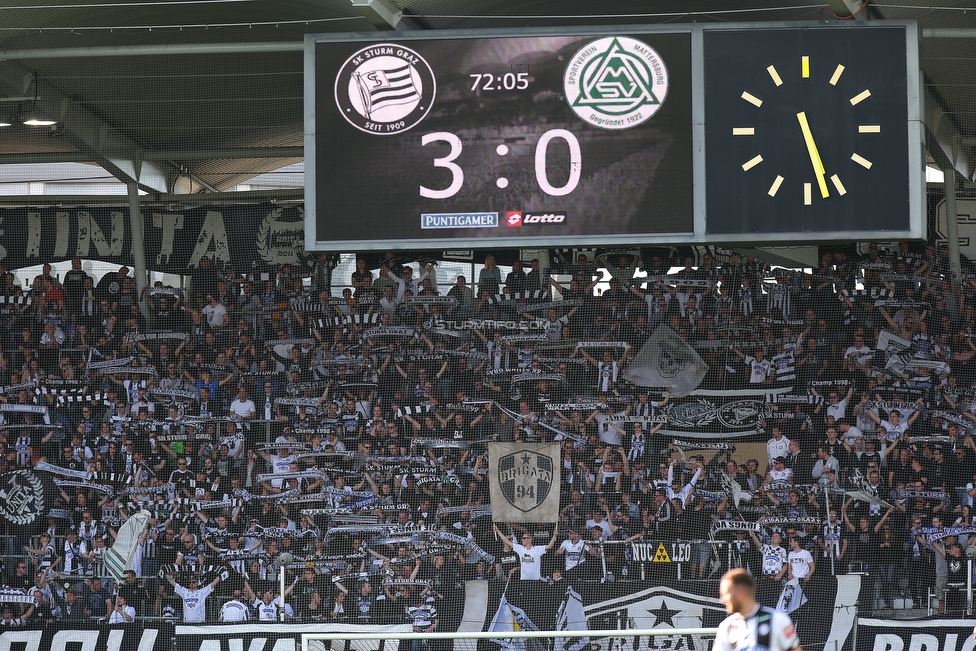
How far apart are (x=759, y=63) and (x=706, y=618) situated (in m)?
5.32

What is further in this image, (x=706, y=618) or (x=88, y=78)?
(x=88, y=78)

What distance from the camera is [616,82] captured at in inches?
340

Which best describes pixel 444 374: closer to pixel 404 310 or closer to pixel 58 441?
pixel 404 310

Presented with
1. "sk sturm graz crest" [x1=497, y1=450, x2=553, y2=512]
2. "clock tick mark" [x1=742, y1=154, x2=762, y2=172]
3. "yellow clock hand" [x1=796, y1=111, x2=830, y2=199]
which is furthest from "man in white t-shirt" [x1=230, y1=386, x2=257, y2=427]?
"yellow clock hand" [x1=796, y1=111, x2=830, y2=199]

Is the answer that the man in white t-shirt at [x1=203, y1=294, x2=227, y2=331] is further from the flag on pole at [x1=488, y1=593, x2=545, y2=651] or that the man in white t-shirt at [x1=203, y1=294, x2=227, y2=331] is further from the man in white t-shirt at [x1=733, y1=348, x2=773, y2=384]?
the man in white t-shirt at [x1=733, y1=348, x2=773, y2=384]

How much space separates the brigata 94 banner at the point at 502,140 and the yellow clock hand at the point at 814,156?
31.3 inches

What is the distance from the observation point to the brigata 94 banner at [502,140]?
849 centimetres

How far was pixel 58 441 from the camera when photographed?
563 inches

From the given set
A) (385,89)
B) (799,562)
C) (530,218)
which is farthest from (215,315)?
(799,562)

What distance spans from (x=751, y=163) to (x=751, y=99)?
49 cm

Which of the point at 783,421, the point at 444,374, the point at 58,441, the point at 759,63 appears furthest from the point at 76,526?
the point at 759,63

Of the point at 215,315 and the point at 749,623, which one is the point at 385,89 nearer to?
the point at 749,623

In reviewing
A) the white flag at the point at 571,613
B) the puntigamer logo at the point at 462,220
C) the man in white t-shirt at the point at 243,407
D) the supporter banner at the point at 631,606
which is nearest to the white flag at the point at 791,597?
the supporter banner at the point at 631,606

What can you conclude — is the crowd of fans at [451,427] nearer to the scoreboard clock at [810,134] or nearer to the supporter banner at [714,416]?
the supporter banner at [714,416]
